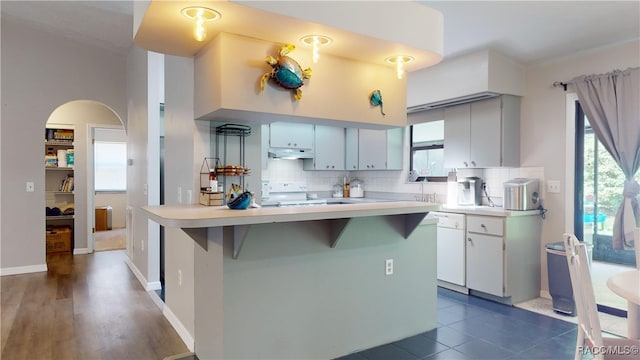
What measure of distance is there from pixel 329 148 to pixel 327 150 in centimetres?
5

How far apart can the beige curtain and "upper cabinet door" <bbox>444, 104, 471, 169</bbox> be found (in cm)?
115

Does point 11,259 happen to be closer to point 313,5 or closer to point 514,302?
point 313,5

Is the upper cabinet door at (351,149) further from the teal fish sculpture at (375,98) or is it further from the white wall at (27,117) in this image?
the white wall at (27,117)

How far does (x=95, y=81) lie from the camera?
5.58 m

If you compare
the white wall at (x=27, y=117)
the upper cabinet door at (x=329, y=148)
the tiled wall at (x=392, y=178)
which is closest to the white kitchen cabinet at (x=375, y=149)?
the upper cabinet door at (x=329, y=148)

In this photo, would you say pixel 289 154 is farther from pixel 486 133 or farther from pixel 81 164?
pixel 81 164

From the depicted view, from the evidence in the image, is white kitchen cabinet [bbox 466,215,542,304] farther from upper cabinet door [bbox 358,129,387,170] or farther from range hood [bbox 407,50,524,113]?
upper cabinet door [bbox 358,129,387,170]

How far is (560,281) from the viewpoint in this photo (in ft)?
11.5

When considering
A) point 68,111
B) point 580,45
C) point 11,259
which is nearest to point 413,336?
point 580,45

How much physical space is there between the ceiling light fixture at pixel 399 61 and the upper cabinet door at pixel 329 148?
283 centimetres

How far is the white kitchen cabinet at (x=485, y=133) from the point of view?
3.97 metres

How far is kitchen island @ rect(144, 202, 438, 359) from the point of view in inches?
88.1

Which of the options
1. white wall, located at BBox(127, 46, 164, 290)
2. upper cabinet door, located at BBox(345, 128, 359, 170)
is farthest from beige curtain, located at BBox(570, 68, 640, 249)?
white wall, located at BBox(127, 46, 164, 290)

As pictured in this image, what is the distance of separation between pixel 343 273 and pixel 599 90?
2.85 meters
